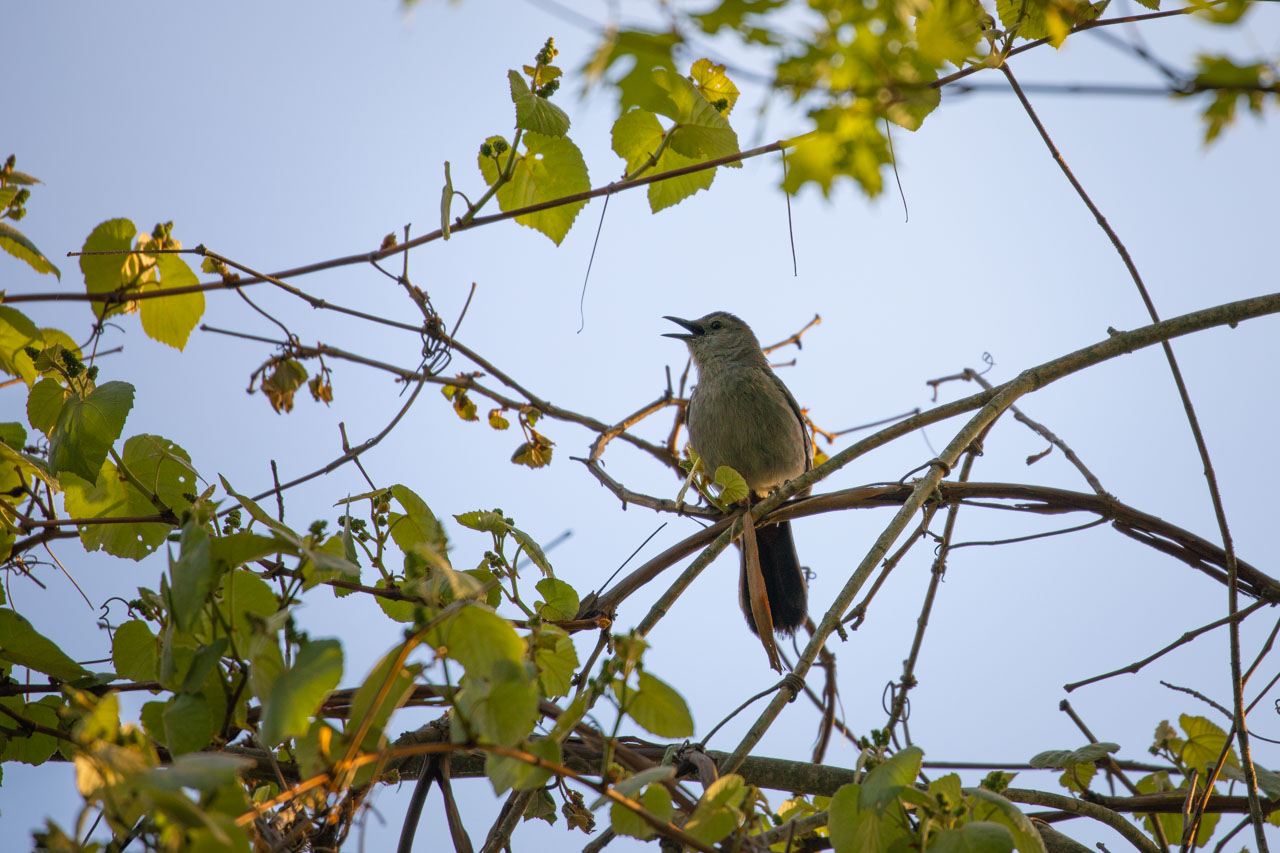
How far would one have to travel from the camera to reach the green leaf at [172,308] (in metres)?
2.23

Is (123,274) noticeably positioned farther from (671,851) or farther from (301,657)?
(671,851)

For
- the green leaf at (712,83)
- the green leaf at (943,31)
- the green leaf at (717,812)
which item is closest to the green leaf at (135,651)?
the green leaf at (717,812)

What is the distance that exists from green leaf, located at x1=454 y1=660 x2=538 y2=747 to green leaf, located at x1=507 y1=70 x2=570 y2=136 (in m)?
1.35

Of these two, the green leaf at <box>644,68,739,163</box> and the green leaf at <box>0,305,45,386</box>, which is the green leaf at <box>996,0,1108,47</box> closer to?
the green leaf at <box>644,68,739,163</box>

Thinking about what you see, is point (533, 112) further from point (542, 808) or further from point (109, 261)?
point (542, 808)

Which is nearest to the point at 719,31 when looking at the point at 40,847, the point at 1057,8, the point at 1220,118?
the point at 1057,8

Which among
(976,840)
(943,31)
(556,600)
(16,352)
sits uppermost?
(16,352)

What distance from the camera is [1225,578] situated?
7.57 ft

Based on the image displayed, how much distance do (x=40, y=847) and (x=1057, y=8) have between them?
71.5 inches

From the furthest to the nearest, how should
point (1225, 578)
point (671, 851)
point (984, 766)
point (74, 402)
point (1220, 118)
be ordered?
1. point (1225, 578)
2. point (984, 766)
3. point (74, 402)
4. point (671, 851)
5. point (1220, 118)

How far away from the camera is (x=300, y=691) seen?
107 centimetres

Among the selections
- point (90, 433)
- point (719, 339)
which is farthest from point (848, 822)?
point (719, 339)

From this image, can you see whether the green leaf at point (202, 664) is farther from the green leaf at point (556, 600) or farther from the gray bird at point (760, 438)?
the gray bird at point (760, 438)

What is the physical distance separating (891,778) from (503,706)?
0.59 metres
